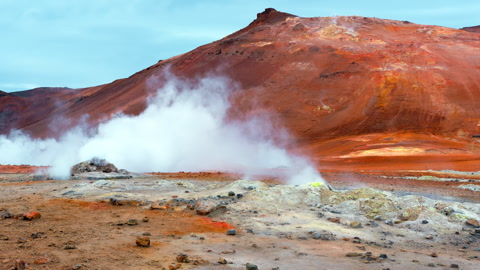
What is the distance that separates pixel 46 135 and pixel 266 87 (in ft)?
95.6

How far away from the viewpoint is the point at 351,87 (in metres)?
45.6

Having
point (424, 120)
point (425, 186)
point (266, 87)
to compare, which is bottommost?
point (425, 186)

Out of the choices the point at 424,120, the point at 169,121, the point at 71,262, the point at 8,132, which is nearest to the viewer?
the point at 71,262

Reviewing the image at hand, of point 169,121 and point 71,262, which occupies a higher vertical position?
point 169,121

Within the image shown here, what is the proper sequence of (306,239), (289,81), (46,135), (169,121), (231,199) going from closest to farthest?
(306,239) < (231,199) < (169,121) < (289,81) < (46,135)

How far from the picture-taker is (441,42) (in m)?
53.4

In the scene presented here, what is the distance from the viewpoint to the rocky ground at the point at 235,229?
22.6 ft

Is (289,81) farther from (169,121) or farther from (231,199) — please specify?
(231,199)

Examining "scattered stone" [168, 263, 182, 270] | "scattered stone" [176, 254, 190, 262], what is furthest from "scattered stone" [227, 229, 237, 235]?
"scattered stone" [168, 263, 182, 270]

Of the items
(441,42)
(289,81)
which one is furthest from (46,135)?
(441,42)

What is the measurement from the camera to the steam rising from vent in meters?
26.1

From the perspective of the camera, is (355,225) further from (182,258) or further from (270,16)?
(270,16)

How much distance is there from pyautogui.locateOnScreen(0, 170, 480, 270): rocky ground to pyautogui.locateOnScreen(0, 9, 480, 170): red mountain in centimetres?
1658

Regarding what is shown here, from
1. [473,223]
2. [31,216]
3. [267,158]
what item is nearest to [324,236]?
[473,223]
